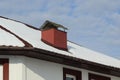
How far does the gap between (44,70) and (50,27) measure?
366cm

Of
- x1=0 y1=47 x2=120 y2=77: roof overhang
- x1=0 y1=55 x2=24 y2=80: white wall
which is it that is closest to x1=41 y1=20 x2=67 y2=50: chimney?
x1=0 y1=47 x2=120 y2=77: roof overhang

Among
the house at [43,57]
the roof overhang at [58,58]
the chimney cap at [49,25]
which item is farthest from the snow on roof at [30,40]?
the chimney cap at [49,25]

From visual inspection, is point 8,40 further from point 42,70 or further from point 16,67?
point 42,70

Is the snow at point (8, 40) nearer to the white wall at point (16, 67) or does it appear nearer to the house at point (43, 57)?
the house at point (43, 57)

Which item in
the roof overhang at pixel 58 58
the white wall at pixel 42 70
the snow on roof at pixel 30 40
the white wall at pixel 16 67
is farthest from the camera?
the snow on roof at pixel 30 40

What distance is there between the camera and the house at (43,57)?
76.9ft

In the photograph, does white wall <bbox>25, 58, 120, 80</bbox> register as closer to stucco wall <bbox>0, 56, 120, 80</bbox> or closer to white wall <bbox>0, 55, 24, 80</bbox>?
stucco wall <bbox>0, 56, 120, 80</bbox>

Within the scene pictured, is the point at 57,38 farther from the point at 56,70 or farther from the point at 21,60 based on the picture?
the point at 21,60

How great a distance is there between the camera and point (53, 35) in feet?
88.7

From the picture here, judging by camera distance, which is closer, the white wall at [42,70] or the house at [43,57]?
the house at [43,57]

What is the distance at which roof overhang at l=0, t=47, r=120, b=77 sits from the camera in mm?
23186

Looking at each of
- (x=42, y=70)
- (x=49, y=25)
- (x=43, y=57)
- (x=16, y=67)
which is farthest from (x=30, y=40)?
(x=49, y=25)

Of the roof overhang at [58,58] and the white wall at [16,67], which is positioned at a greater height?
the roof overhang at [58,58]

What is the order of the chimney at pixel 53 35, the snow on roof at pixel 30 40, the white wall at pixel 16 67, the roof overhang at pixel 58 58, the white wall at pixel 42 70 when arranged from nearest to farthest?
the roof overhang at pixel 58 58 < the white wall at pixel 16 67 < the white wall at pixel 42 70 < the snow on roof at pixel 30 40 < the chimney at pixel 53 35
